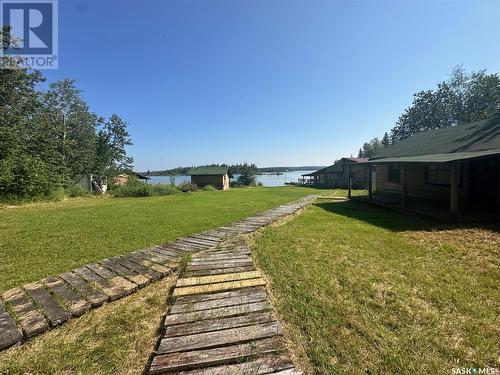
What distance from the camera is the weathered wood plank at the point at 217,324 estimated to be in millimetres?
2402

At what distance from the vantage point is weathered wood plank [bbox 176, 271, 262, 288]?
3.47 metres

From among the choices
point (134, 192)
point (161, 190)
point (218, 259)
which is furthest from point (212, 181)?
point (218, 259)

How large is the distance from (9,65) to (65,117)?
8612 millimetres

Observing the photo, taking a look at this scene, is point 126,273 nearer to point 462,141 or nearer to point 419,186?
point 462,141

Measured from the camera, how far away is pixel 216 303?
2.91 metres

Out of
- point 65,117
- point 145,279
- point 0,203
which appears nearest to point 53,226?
point 145,279

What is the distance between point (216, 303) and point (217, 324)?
411 mm

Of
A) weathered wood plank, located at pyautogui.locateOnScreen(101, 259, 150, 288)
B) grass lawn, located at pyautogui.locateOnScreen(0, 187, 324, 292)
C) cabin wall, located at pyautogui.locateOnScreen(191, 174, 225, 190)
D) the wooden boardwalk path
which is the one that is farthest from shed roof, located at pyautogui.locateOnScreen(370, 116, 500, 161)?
cabin wall, located at pyautogui.locateOnScreen(191, 174, 225, 190)

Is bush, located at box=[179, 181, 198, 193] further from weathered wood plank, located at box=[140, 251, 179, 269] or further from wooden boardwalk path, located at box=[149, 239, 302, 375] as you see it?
wooden boardwalk path, located at box=[149, 239, 302, 375]

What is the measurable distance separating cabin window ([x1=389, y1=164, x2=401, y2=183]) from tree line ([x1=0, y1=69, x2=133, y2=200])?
22.8 metres

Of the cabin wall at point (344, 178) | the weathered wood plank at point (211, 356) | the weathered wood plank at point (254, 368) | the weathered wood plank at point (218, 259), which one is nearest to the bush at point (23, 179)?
the weathered wood plank at point (218, 259)

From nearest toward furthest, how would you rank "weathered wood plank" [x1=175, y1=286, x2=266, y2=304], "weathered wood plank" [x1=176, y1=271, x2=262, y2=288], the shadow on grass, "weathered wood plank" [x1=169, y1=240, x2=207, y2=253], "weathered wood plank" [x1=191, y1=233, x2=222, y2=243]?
"weathered wood plank" [x1=175, y1=286, x2=266, y2=304]
"weathered wood plank" [x1=176, y1=271, x2=262, y2=288]
"weathered wood plank" [x1=169, y1=240, x2=207, y2=253]
"weathered wood plank" [x1=191, y1=233, x2=222, y2=243]
the shadow on grass

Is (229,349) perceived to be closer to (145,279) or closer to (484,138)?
(145,279)

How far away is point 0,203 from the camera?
13227 mm
